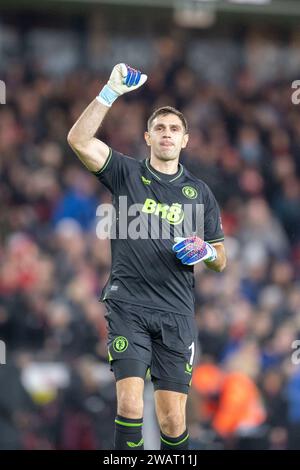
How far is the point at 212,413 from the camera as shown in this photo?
41.6ft

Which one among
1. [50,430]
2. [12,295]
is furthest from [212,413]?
[12,295]

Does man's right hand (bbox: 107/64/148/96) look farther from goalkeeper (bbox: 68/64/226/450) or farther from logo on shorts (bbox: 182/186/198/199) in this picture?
logo on shorts (bbox: 182/186/198/199)

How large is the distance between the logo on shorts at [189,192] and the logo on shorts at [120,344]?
1.16 meters

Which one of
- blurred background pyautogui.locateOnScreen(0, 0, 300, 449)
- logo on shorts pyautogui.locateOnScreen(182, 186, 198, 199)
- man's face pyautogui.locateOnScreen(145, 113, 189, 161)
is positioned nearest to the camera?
man's face pyautogui.locateOnScreen(145, 113, 189, 161)

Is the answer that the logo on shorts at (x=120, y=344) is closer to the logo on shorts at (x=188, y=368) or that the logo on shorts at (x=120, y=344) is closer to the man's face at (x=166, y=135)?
the logo on shorts at (x=188, y=368)

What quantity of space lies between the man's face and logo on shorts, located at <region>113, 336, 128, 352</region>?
135 cm

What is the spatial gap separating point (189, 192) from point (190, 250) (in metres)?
0.59

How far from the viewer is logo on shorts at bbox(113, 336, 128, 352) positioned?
7.91 m

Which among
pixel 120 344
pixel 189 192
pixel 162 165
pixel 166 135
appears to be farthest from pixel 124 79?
pixel 120 344

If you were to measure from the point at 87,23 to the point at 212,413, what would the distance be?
916 cm

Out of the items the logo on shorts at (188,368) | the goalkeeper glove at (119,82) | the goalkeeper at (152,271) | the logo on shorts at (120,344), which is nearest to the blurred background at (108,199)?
the logo on shorts at (188,368)

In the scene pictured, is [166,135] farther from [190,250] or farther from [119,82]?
[190,250]

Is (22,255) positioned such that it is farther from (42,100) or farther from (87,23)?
(87,23)

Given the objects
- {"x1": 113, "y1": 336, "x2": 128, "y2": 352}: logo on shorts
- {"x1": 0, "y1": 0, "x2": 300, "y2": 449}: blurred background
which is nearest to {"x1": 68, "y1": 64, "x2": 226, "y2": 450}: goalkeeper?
{"x1": 113, "y1": 336, "x2": 128, "y2": 352}: logo on shorts
